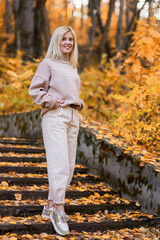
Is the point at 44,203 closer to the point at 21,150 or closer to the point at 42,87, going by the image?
the point at 42,87

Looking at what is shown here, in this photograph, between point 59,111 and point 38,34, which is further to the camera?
point 38,34

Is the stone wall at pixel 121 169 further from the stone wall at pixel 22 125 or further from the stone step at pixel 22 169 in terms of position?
the stone wall at pixel 22 125

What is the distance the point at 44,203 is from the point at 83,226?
24.1 inches

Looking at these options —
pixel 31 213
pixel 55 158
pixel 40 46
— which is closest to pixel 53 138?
pixel 55 158

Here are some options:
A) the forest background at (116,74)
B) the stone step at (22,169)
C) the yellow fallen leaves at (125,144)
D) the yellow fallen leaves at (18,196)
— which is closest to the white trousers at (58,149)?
the yellow fallen leaves at (18,196)

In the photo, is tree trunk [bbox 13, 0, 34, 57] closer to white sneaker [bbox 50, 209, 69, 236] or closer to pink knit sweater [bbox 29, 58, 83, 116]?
pink knit sweater [bbox 29, 58, 83, 116]

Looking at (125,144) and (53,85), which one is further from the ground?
(53,85)

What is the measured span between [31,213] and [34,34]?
9.47 meters

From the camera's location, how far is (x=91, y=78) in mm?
9727

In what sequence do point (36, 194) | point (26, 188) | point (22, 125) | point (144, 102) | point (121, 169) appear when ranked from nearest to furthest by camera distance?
point (36, 194) < point (26, 188) < point (121, 169) < point (144, 102) < point (22, 125)

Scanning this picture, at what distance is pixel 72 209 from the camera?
12.9 ft

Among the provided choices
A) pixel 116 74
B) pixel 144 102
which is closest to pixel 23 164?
pixel 144 102

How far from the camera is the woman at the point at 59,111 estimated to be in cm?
332

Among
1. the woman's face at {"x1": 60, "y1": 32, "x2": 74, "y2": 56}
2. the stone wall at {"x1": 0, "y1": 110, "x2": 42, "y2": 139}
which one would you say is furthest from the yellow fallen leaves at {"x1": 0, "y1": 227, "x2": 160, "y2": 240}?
the stone wall at {"x1": 0, "y1": 110, "x2": 42, "y2": 139}
